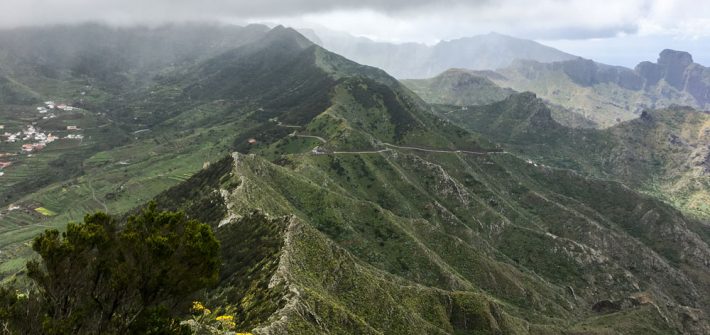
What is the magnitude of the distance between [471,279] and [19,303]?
591 ft

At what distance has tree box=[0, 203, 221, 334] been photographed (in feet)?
140

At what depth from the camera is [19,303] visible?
42.2 metres

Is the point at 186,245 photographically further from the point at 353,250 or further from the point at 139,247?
the point at 353,250

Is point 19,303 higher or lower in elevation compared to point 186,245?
lower

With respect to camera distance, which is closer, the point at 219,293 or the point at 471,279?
the point at 219,293

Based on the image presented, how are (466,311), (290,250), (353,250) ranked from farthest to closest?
(353,250) < (466,311) < (290,250)

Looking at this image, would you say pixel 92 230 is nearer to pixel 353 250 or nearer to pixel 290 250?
pixel 290 250

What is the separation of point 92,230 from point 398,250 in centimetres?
15701

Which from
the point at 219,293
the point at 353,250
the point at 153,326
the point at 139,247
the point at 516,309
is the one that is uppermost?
the point at 139,247

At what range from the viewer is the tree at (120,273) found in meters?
42.6

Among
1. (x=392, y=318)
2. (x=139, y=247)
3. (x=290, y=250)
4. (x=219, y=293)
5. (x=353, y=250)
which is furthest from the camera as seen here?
(x=353, y=250)

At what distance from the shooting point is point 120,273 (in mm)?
43656

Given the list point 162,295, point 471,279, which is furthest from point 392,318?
point 471,279

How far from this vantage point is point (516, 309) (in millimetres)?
188875
